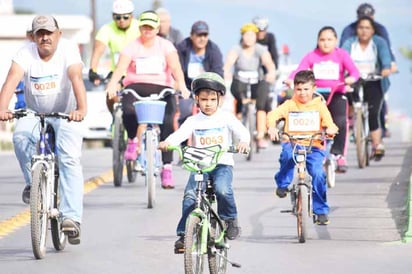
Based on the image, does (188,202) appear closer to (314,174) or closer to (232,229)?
(232,229)

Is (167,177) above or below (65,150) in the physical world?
below

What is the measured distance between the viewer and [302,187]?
→ 14.3 metres

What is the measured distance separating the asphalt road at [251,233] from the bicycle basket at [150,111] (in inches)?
34.8

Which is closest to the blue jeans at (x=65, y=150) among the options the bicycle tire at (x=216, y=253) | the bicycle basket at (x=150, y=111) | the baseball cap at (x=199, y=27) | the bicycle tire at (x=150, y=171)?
the bicycle tire at (x=216, y=253)

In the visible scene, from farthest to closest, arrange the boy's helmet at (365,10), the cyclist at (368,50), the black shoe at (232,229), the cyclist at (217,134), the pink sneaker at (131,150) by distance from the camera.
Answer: the boy's helmet at (365,10)
the cyclist at (368,50)
the pink sneaker at (131,150)
the black shoe at (232,229)
the cyclist at (217,134)

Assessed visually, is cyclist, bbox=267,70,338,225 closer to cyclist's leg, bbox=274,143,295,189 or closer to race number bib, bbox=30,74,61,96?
cyclist's leg, bbox=274,143,295,189

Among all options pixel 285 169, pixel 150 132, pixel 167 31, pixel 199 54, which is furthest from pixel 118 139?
pixel 285 169

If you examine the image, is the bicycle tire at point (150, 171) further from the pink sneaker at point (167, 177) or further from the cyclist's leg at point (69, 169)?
the cyclist's leg at point (69, 169)

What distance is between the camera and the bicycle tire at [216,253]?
38.0 feet

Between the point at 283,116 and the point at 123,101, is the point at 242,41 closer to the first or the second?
the point at 123,101

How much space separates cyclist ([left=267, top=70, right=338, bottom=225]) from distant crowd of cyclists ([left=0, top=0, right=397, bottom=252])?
0.02m

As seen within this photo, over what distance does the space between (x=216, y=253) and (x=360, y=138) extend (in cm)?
1094

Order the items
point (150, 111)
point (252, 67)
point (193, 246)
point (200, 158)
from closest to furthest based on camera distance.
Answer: point (193, 246) < point (200, 158) < point (150, 111) < point (252, 67)

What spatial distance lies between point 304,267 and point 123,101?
6.86 m
